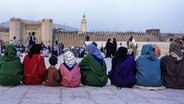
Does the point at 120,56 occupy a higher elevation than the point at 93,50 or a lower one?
lower

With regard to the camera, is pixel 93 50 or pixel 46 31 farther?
pixel 46 31

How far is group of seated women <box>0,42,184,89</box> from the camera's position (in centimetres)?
762

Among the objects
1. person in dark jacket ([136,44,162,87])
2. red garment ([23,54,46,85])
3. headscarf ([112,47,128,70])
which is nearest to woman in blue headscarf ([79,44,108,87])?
headscarf ([112,47,128,70])

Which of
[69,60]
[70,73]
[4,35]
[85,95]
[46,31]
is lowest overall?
[4,35]

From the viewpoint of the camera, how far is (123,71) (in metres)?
7.81

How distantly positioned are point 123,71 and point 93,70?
587mm

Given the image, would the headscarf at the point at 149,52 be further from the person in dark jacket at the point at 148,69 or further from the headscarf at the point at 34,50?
the headscarf at the point at 34,50

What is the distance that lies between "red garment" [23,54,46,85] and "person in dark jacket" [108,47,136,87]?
54.8 inches

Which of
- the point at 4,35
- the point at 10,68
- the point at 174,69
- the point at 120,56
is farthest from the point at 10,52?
the point at 4,35

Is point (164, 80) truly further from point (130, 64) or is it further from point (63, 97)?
point (63, 97)

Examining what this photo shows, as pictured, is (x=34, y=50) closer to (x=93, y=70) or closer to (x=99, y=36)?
(x=93, y=70)

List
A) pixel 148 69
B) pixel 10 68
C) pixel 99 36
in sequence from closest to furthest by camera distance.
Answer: pixel 10 68, pixel 148 69, pixel 99 36

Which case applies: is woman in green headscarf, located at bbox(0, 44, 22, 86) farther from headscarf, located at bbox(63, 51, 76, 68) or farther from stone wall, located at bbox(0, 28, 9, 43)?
stone wall, located at bbox(0, 28, 9, 43)

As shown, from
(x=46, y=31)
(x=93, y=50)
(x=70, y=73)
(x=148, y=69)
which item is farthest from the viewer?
(x=46, y=31)
